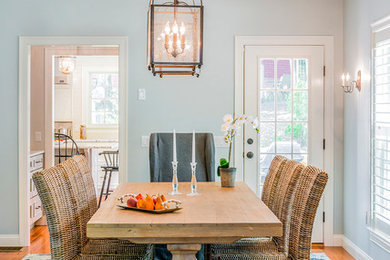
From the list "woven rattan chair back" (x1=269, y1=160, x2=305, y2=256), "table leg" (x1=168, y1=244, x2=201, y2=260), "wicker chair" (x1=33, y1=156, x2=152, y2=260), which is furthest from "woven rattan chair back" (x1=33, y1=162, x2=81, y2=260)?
"woven rattan chair back" (x1=269, y1=160, x2=305, y2=256)

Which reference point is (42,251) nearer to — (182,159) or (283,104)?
(182,159)

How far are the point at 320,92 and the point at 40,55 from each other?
3.22 m

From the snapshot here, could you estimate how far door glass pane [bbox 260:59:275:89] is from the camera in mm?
3842

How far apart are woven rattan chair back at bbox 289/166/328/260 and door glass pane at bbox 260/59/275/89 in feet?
5.98

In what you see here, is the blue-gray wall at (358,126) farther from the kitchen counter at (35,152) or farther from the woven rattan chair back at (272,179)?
the kitchen counter at (35,152)

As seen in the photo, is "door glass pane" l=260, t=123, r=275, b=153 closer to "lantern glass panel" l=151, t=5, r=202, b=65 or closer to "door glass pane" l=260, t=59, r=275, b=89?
"door glass pane" l=260, t=59, r=275, b=89

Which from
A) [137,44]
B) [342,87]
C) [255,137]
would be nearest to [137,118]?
[137,44]

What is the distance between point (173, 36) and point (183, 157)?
1.35 meters

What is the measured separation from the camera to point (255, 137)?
386cm

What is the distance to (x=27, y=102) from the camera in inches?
150

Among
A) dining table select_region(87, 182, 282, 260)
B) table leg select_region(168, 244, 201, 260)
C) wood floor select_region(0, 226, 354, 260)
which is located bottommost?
wood floor select_region(0, 226, 354, 260)

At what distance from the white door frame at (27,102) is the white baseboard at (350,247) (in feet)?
7.25

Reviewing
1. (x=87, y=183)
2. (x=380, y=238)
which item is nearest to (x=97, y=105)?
(x=87, y=183)

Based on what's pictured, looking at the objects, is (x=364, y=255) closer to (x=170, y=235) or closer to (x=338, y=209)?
(x=338, y=209)
